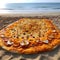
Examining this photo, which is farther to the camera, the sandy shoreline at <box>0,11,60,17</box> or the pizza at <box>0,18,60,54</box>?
the sandy shoreline at <box>0,11,60,17</box>

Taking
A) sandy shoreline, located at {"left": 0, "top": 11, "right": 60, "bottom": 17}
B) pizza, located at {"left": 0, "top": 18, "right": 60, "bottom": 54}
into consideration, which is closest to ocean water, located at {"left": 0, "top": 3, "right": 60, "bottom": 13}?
sandy shoreline, located at {"left": 0, "top": 11, "right": 60, "bottom": 17}

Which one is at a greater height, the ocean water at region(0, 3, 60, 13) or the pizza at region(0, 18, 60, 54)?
the ocean water at region(0, 3, 60, 13)

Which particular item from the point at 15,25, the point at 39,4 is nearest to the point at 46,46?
the point at 15,25

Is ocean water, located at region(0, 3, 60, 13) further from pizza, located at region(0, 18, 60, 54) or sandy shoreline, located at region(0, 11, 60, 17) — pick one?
pizza, located at region(0, 18, 60, 54)

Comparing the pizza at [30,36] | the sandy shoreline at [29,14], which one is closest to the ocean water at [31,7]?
the sandy shoreline at [29,14]

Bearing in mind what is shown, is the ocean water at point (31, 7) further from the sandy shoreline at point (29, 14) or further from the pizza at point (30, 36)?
the pizza at point (30, 36)

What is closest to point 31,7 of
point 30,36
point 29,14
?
point 29,14

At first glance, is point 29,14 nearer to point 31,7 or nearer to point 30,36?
point 31,7
